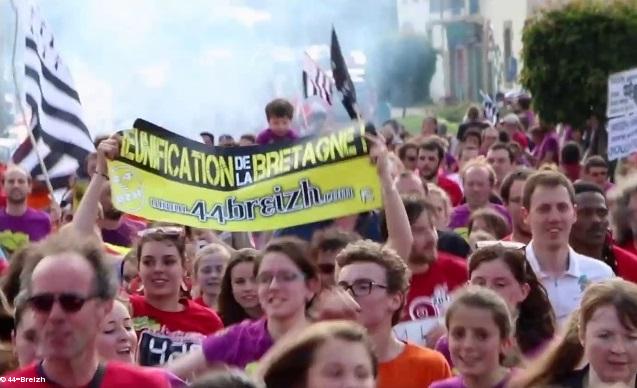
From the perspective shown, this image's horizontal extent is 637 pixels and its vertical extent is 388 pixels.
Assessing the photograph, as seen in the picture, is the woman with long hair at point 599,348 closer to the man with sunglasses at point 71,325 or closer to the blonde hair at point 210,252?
the man with sunglasses at point 71,325

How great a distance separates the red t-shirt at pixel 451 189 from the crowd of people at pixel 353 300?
10.4 feet

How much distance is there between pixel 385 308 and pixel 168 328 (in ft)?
3.91

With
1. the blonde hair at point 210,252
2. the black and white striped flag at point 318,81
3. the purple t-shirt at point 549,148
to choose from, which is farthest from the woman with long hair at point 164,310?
the purple t-shirt at point 549,148

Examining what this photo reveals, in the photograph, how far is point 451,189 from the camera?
14625mm

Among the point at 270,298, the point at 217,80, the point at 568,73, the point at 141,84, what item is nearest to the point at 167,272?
the point at 270,298

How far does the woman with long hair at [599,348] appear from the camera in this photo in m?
6.09

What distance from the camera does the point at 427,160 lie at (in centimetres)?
1388

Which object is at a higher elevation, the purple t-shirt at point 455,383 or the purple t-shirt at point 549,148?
the purple t-shirt at point 549,148

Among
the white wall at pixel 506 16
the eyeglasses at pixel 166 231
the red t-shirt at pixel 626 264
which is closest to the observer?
the eyeglasses at pixel 166 231

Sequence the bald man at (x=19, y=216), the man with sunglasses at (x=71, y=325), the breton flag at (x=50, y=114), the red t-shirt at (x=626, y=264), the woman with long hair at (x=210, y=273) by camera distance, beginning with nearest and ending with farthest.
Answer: the man with sunglasses at (x=71, y=325) → the red t-shirt at (x=626, y=264) → the woman with long hair at (x=210, y=273) → the bald man at (x=19, y=216) → the breton flag at (x=50, y=114)

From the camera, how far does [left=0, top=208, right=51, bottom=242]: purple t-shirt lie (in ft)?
40.2

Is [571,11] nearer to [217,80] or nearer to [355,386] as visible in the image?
[217,80]

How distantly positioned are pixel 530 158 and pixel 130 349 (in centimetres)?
1253

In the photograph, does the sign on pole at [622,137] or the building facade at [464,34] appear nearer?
the sign on pole at [622,137]
